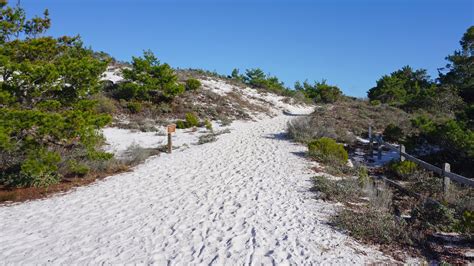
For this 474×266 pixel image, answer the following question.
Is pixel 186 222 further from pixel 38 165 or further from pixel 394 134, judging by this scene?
pixel 394 134

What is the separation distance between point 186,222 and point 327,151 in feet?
24.0

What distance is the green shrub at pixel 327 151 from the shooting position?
12102mm

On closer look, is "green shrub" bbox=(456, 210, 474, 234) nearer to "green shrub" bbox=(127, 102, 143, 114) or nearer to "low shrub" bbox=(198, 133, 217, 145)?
"low shrub" bbox=(198, 133, 217, 145)

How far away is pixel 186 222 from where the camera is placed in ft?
22.2

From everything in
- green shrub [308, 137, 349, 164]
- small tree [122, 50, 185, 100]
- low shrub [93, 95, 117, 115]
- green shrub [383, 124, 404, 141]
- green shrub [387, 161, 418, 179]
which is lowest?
green shrub [387, 161, 418, 179]

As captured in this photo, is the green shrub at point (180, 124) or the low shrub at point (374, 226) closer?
the low shrub at point (374, 226)

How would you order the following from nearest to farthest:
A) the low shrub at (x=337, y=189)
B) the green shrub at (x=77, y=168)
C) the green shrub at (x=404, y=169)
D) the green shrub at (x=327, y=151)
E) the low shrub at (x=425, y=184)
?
1. the low shrub at (x=337, y=189)
2. the low shrub at (x=425, y=184)
3. the green shrub at (x=404, y=169)
4. the green shrub at (x=77, y=168)
5. the green shrub at (x=327, y=151)

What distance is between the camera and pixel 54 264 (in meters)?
5.38

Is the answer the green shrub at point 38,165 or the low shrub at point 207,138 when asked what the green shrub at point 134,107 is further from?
the green shrub at point 38,165

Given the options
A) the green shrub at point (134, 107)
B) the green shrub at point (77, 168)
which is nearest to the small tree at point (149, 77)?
the green shrub at point (134, 107)

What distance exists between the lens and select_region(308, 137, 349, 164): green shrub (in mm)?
12102

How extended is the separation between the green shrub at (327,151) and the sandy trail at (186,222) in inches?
41.6

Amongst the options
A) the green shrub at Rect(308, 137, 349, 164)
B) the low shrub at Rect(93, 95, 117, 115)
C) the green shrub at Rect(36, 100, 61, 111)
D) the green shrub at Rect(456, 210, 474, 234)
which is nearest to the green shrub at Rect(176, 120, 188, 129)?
the low shrub at Rect(93, 95, 117, 115)

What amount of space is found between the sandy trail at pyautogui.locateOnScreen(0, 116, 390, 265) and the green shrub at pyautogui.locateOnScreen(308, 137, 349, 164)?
3.47 feet
